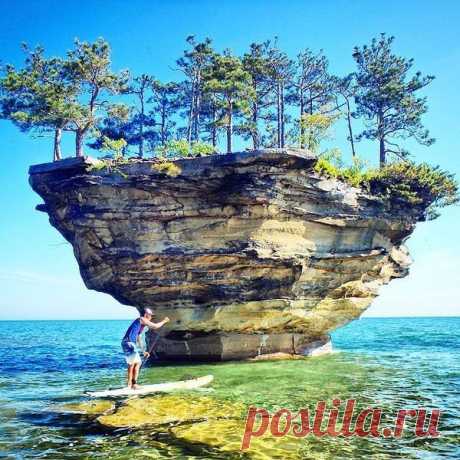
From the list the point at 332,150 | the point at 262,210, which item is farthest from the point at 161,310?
the point at 332,150

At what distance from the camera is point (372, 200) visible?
2375cm

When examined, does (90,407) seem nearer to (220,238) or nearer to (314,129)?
(220,238)

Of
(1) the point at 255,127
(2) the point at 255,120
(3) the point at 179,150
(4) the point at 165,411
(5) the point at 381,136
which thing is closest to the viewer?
(4) the point at 165,411

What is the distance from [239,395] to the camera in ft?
46.6

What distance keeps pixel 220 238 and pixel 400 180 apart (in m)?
10.4

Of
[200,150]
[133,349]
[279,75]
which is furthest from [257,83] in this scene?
[133,349]

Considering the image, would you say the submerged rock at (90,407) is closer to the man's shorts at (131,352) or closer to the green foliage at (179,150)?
the man's shorts at (131,352)

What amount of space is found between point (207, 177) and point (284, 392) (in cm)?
1046

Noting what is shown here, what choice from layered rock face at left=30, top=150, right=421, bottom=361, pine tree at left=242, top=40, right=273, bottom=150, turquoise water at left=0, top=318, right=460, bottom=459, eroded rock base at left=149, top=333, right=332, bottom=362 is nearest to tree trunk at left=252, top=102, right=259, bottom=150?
pine tree at left=242, top=40, right=273, bottom=150

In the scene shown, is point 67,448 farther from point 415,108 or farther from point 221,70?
point 415,108

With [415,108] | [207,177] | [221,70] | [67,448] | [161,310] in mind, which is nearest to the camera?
[67,448]

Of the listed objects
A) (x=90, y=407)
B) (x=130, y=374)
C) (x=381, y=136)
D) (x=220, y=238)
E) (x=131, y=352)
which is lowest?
(x=90, y=407)

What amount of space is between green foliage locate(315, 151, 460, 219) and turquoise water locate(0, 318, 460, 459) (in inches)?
351

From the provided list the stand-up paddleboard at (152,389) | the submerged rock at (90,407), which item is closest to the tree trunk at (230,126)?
the stand-up paddleboard at (152,389)
